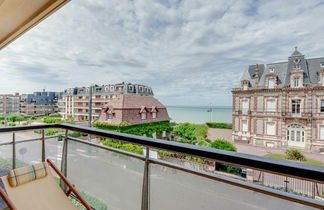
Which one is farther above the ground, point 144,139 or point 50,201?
point 144,139

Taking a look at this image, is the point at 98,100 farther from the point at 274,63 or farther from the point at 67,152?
the point at 67,152

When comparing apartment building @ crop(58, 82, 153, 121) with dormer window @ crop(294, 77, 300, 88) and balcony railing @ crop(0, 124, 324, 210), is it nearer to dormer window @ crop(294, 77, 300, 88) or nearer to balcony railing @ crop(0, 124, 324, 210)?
dormer window @ crop(294, 77, 300, 88)

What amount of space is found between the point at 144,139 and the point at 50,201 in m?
0.98

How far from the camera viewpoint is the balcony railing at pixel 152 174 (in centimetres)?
74

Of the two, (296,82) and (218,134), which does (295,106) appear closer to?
(296,82)

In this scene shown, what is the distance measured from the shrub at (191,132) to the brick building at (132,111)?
323cm

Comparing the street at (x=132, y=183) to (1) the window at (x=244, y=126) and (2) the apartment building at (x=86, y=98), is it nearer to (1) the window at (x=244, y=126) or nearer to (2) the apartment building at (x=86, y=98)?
(1) the window at (x=244, y=126)

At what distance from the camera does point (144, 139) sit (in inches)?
47.1

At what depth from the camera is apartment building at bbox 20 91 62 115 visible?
22.7 m

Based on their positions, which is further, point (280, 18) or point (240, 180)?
point (280, 18)

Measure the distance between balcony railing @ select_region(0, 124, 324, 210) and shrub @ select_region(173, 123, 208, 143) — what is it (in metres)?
12.0

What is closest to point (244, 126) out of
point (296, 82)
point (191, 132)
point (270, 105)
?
point (270, 105)

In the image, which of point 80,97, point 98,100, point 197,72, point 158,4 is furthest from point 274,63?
point 80,97

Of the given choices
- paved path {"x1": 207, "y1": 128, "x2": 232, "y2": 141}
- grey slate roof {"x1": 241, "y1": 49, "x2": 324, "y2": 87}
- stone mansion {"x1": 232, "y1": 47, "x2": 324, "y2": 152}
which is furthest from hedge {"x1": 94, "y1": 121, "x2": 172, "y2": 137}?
grey slate roof {"x1": 241, "y1": 49, "x2": 324, "y2": 87}
